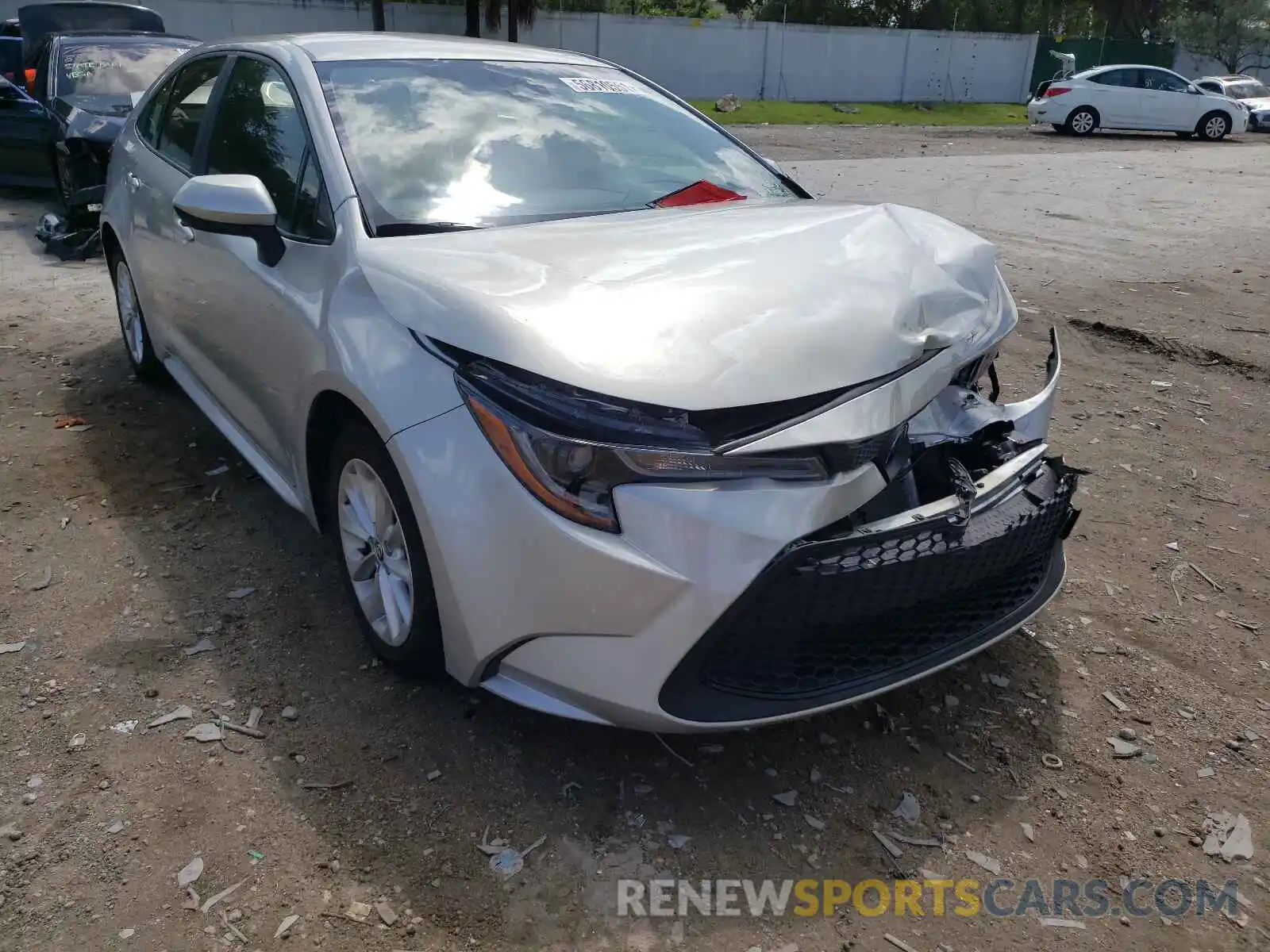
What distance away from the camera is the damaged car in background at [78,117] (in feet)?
27.8

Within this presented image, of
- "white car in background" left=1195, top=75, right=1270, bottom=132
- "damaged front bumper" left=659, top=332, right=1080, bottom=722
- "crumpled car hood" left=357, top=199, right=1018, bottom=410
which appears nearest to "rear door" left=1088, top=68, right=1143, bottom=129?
"white car in background" left=1195, top=75, right=1270, bottom=132

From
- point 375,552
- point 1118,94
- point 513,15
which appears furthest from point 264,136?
point 513,15

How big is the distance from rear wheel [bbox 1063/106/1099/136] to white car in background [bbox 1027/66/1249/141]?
0.02 meters

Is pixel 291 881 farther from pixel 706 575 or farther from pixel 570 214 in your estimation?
pixel 570 214

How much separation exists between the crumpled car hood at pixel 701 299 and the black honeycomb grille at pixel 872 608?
0.39 metres

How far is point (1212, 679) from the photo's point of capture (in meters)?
2.97

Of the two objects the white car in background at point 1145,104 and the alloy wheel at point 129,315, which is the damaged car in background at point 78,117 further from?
the white car in background at point 1145,104

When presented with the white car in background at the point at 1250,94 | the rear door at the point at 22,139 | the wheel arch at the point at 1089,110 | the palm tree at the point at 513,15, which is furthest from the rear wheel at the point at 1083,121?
the rear door at the point at 22,139

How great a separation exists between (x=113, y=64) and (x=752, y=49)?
98.8 feet

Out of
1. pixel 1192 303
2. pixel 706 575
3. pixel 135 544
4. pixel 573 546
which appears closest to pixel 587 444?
pixel 573 546

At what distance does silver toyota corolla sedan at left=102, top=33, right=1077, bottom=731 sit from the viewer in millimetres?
2176

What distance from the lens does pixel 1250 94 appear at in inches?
1125

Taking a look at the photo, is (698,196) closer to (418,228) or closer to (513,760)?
(418,228)

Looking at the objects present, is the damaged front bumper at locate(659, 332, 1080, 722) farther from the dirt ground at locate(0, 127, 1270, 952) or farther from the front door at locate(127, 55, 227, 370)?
the front door at locate(127, 55, 227, 370)
